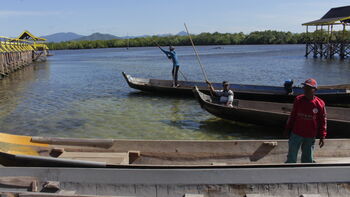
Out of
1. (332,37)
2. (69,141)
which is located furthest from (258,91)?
(332,37)

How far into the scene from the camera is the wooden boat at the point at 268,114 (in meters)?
9.42

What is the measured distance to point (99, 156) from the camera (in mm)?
7074

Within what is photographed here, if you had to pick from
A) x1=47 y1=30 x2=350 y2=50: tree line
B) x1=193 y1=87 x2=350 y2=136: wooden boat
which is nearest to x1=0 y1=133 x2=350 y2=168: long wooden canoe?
x1=193 y1=87 x2=350 y2=136: wooden boat

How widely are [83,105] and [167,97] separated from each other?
4687 millimetres

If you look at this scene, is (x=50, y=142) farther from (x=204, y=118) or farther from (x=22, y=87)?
(x=22, y=87)

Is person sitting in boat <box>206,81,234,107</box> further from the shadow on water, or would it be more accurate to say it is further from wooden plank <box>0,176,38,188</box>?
wooden plank <box>0,176,38,188</box>

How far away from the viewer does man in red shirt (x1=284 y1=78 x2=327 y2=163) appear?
566 centimetres

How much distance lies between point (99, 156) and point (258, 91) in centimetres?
1088

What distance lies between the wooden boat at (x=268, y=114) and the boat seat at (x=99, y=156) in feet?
18.2

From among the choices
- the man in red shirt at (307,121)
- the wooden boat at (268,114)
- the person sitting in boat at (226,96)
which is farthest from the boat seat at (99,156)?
the person sitting in boat at (226,96)

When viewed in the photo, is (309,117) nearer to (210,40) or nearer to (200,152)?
(200,152)

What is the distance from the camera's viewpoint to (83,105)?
17531 millimetres

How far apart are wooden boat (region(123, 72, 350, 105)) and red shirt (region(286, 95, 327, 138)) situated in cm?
879

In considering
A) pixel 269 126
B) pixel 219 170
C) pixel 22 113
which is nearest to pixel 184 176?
pixel 219 170
